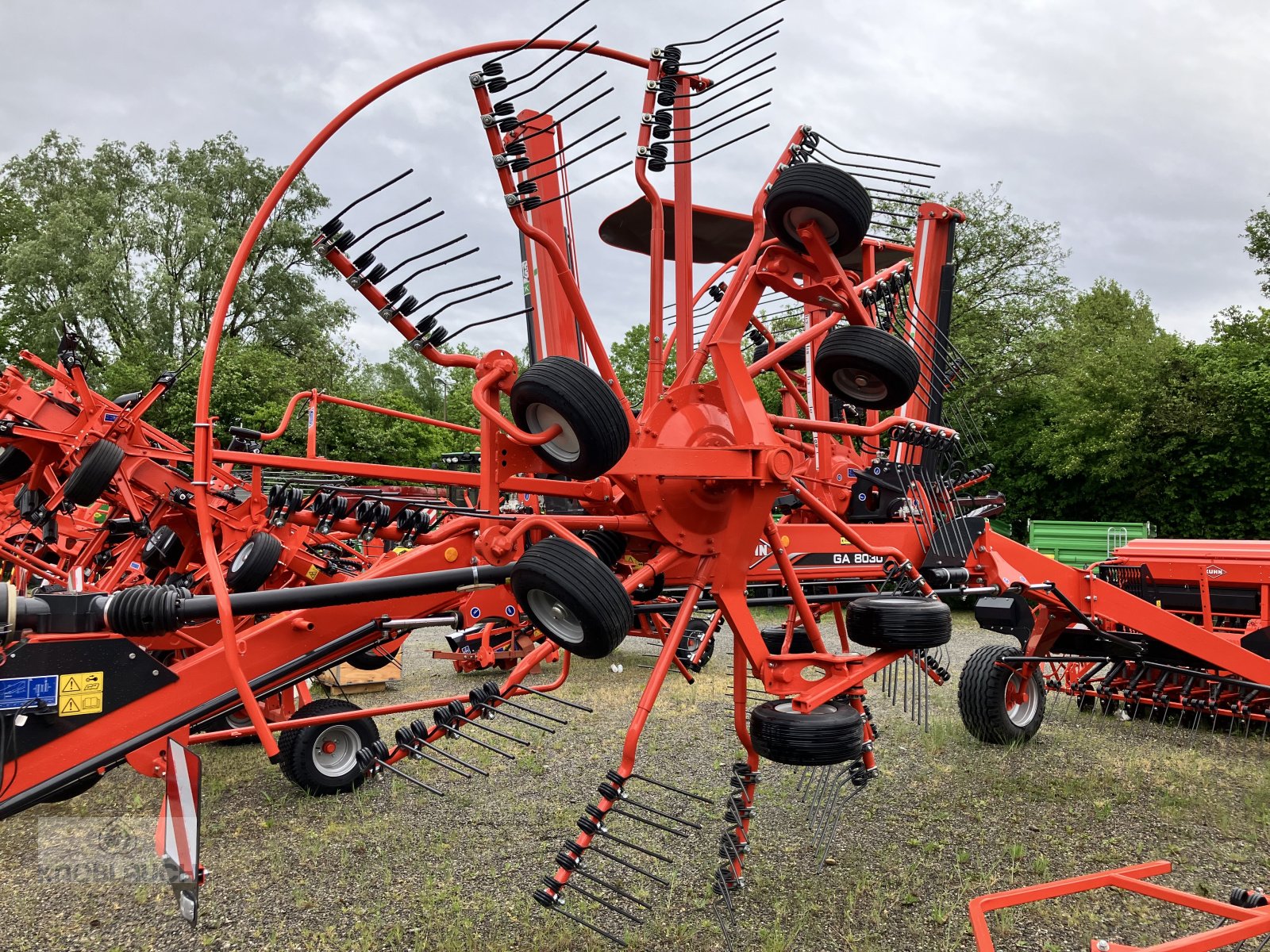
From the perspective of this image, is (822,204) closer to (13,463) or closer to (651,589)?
(651,589)

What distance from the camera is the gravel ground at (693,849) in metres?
3.89

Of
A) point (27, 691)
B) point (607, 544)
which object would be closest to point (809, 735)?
point (607, 544)

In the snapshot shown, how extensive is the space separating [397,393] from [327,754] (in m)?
24.0

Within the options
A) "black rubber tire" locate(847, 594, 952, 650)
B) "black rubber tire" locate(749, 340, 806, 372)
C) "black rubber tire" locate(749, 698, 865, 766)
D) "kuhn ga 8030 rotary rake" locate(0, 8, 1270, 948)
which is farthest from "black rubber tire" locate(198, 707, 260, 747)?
"black rubber tire" locate(749, 340, 806, 372)

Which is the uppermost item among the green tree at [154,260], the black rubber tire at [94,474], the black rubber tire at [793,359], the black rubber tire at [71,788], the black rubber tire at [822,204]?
the green tree at [154,260]

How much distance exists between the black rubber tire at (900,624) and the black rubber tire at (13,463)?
22.7 ft

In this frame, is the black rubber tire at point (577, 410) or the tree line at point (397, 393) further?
the tree line at point (397, 393)

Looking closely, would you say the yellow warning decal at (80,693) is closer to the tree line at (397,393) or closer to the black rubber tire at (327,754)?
the black rubber tire at (327,754)

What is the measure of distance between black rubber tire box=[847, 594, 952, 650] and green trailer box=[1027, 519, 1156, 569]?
16.5 m

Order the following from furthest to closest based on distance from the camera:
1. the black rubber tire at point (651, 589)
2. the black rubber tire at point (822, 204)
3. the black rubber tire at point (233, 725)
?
the black rubber tire at point (233, 725) < the black rubber tire at point (651, 589) < the black rubber tire at point (822, 204)

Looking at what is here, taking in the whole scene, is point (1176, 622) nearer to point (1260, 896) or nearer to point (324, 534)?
point (1260, 896)

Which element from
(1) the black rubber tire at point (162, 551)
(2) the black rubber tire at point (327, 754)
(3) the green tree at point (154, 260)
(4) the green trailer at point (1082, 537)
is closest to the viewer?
(2) the black rubber tire at point (327, 754)

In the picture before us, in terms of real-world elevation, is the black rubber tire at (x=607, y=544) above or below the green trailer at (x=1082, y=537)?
below

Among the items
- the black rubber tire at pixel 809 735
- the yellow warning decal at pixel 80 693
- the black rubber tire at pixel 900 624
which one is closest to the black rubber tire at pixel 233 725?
the yellow warning decal at pixel 80 693
